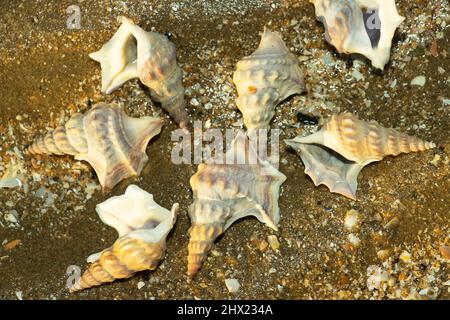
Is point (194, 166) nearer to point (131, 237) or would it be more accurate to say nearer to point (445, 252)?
point (131, 237)

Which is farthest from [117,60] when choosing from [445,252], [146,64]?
[445,252]

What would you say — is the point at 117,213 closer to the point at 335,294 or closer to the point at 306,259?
the point at 306,259

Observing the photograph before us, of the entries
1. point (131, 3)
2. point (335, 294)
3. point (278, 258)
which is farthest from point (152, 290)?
point (131, 3)

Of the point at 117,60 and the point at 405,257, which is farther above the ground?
the point at 117,60

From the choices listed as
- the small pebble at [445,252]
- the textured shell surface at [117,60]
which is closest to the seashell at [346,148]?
the small pebble at [445,252]

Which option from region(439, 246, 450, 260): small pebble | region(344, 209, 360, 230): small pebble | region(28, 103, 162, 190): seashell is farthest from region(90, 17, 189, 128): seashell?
region(439, 246, 450, 260): small pebble

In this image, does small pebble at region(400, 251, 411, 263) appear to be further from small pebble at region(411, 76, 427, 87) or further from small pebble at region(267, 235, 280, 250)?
small pebble at region(411, 76, 427, 87)
